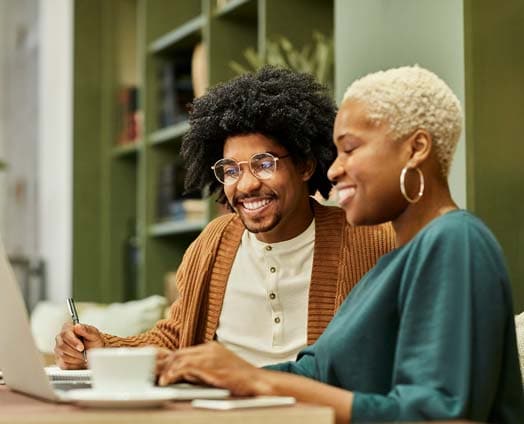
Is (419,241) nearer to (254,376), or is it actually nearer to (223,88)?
(254,376)

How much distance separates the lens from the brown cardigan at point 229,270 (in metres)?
2.10

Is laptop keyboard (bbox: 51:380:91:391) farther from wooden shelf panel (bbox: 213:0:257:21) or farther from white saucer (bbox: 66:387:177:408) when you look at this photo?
wooden shelf panel (bbox: 213:0:257:21)

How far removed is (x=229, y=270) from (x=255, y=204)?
0.17 meters

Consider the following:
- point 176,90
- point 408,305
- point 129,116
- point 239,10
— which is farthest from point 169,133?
point 408,305

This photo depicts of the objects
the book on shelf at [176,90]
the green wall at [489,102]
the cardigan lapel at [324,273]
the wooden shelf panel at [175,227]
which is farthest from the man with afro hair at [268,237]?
the book on shelf at [176,90]

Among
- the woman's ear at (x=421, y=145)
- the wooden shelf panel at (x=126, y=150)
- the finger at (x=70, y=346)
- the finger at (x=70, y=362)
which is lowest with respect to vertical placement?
the finger at (x=70, y=362)

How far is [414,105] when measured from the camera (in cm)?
146

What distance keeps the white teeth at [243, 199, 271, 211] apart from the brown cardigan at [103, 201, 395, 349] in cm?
13

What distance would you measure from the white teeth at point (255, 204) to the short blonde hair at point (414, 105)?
0.71 meters

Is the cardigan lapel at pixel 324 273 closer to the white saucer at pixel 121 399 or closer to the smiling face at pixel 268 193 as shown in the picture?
the smiling face at pixel 268 193

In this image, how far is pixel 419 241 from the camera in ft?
4.61

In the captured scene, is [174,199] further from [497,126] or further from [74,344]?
[74,344]

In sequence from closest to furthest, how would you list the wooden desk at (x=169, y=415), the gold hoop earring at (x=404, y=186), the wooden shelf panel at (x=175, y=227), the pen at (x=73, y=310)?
the wooden desk at (x=169, y=415)
the gold hoop earring at (x=404, y=186)
the pen at (x=73, y=310)
the wooden shelf panel at (x=175, y=227)

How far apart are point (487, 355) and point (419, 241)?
18 cm
